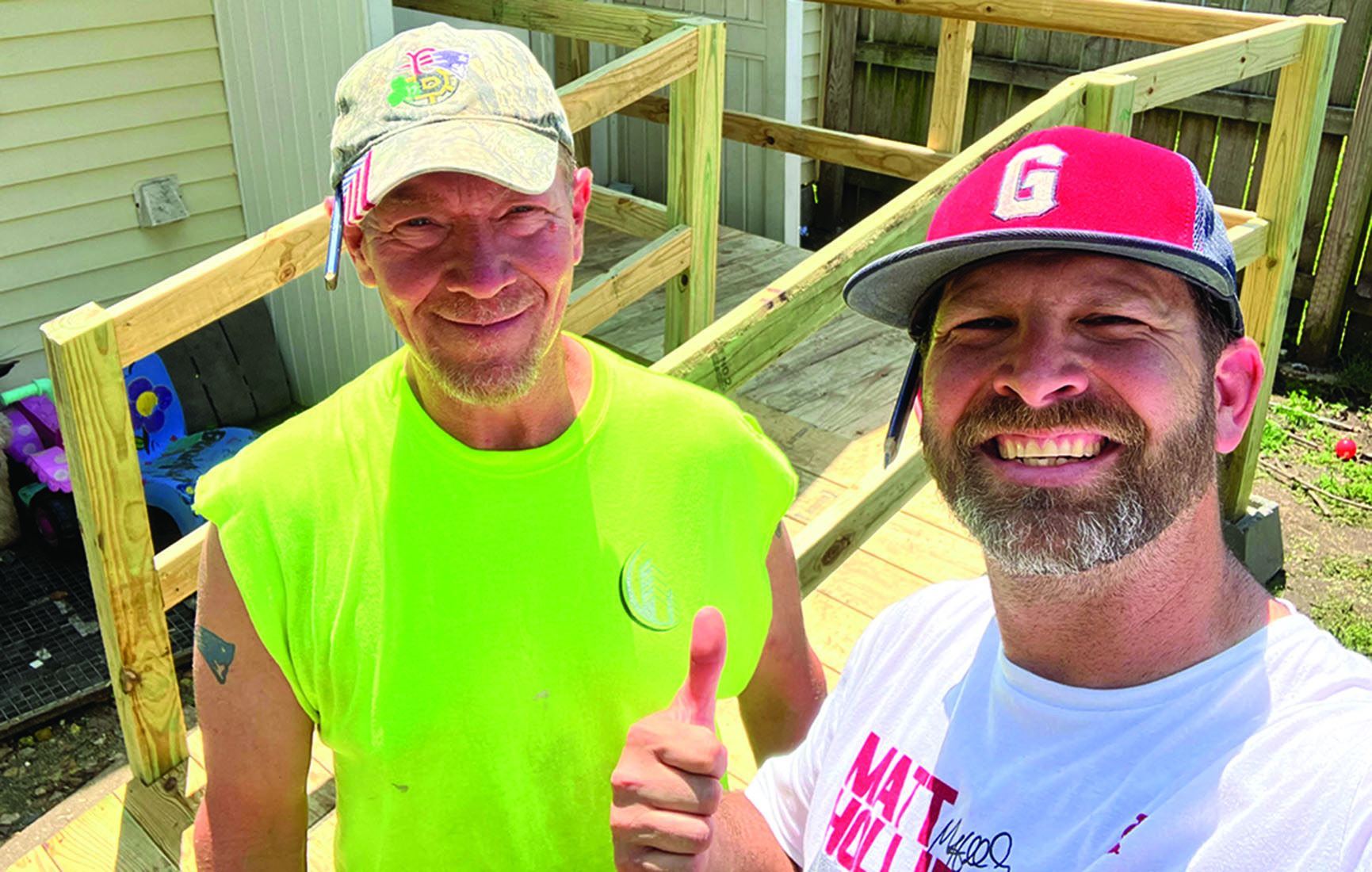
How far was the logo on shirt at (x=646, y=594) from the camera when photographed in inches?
59.9

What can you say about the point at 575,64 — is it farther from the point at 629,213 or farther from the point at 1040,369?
the point at 1040,369

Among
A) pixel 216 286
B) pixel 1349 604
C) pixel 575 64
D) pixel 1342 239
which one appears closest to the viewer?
pixel 216 286

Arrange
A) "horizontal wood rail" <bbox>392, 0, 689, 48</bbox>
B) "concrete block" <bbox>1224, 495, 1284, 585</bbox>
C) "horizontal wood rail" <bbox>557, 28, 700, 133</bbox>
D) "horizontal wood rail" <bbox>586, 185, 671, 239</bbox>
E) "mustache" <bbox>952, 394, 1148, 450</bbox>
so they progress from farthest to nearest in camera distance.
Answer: "concrete block" <bbox>1224, 495, 1284, 585</bbox> < "horizontal wood rail" <bbox>586, 185, 671, 239</bbox> < "horizontal wood rail" <bbox>392, 0, 689, 48</bbox> < "horizontal wood rail" <bbox>557, 28, 700, 133</bbox> < "mustache" <bbox>952, 394, 1148, 450</bbox>

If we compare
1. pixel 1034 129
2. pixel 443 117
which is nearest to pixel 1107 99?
pixel 1034 129

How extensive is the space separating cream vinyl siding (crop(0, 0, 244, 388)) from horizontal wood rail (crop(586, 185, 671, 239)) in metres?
2.64

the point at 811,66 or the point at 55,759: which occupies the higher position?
the point at 811,66

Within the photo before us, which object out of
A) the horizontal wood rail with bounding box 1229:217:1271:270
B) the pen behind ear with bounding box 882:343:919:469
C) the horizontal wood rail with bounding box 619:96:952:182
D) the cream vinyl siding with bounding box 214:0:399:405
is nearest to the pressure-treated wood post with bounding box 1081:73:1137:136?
the horizontal wood rail with bounding box 1229:217:1271:270

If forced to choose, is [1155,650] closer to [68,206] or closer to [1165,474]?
[1165,474]

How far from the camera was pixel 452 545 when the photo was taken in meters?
1.48

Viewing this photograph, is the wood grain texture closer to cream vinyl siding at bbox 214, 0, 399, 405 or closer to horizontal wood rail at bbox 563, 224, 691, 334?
horizontal wood rail at bbox 563, 224, 691, 334

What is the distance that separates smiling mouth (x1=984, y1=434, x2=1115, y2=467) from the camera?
1.25 metres

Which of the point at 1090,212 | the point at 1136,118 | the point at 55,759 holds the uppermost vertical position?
the point at 1090,212

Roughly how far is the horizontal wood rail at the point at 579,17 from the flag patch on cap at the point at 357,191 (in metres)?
2.51

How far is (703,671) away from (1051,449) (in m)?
0.45
